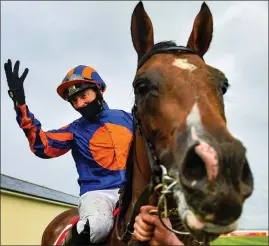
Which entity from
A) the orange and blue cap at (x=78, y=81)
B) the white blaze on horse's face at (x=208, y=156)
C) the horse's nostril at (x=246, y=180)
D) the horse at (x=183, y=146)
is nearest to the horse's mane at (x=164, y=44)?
the horse at (x=183, y=146)

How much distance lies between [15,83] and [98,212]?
1.56m

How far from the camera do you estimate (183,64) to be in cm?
265

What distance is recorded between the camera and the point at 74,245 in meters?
3.79

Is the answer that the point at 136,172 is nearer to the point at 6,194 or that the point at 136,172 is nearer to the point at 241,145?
the point at 241,145

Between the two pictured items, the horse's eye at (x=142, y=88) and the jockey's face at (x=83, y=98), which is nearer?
the horse's eye at (x=142, y=88)

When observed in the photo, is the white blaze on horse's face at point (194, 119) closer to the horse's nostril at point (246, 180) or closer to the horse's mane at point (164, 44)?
the horse's nostril at point (246, 180)

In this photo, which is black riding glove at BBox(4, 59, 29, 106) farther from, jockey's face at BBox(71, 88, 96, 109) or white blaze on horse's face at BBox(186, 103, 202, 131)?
white blaze on horse's face at BBox(186, 103, 202, 131)

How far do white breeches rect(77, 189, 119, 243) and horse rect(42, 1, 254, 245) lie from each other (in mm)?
112

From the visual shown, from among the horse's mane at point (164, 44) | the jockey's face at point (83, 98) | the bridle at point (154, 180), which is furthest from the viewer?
the jockey's face at point (83, 98)

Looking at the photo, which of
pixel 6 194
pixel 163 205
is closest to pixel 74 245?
pixel 163 205

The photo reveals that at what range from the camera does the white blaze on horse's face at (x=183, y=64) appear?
2.60m

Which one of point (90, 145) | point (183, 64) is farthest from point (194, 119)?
point (90, 145)

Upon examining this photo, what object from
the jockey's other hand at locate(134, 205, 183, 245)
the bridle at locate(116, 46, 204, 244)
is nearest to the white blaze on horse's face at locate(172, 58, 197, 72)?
the bridle at locate(116, 46, 204, 244)

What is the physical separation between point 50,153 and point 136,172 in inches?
61.5
